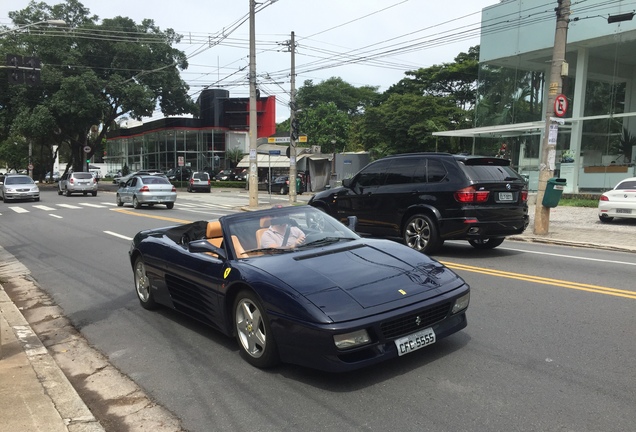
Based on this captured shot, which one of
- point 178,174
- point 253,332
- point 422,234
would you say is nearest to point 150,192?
point 422,234

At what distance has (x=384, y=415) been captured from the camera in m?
3.42

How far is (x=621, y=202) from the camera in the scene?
15.2m

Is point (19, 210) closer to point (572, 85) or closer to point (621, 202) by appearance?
point (621, 202)

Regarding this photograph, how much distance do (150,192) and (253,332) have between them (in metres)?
19.7

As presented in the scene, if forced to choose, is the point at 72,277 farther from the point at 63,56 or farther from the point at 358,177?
the point at 63,56

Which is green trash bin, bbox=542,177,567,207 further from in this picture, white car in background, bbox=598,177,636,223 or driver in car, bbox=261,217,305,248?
driver in car, bbox=261,217,305,248

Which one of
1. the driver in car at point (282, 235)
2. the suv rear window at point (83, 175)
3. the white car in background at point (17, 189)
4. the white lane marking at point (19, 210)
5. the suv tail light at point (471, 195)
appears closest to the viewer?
the driver in car at point (282, 235)

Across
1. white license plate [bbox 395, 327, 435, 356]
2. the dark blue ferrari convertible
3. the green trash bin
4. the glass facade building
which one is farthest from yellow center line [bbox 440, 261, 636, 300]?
the glass facade building

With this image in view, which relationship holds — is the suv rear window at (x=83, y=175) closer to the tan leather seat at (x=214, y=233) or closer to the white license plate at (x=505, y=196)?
the white license plate at (x=505, y=196)

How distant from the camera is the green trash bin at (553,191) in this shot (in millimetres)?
12148

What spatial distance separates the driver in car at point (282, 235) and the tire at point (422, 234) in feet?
13.7

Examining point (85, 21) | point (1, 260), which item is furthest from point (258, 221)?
point (85, 21)

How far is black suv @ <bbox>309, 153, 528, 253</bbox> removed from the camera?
28.9ft

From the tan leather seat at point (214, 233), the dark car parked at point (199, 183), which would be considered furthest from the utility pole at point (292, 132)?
the tan leather seat at point (214, 233)
